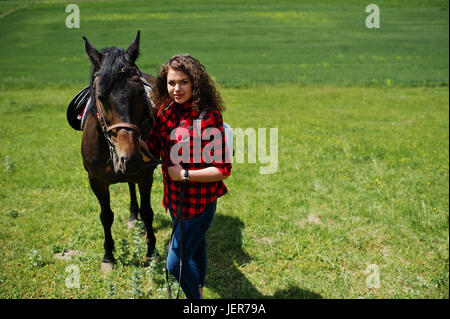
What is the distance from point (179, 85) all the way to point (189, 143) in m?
0.45

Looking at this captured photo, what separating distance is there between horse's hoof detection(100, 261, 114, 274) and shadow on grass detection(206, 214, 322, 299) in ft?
3.96

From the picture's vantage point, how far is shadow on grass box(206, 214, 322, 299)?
350 cm

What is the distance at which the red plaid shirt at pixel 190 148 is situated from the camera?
2.28m

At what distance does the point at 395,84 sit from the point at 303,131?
494 inches

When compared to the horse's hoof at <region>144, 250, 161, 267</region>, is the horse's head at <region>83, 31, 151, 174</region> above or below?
above

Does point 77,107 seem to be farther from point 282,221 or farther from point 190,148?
point 282,221

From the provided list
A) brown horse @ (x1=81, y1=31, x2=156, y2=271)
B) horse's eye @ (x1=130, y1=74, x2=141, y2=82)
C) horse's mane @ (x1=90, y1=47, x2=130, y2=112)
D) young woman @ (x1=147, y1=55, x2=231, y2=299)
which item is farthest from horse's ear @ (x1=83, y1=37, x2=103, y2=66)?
young woman @ (x1=147, y1=55, x2=231, y2=299)

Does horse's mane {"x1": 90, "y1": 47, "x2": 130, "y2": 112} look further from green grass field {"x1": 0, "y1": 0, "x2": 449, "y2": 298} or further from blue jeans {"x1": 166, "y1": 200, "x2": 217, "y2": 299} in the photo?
green grass field {"x1": 0, "y1": 0, "x2": 449, "y2": 298}

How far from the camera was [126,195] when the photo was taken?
18.8ft

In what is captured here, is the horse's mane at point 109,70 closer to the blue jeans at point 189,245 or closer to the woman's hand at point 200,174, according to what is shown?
the woman's hand at point 200,174

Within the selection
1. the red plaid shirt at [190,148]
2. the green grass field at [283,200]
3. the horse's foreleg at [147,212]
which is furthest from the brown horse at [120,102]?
the green grass field at [283,200]

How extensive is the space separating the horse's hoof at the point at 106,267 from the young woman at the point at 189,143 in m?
1.56

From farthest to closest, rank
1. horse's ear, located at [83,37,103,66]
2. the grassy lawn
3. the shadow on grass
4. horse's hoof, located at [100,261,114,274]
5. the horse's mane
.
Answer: horse's hoof, located at [100,261,114,274] < the grassy lawn < the shadow on grass < horse's ear, located at [83,37,103,66] < the horse's mane
